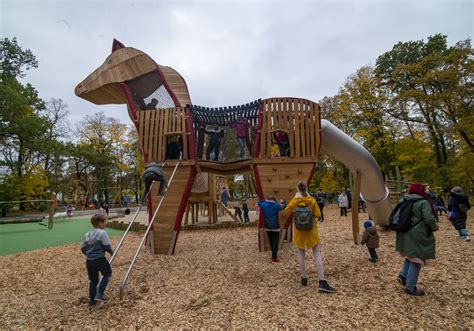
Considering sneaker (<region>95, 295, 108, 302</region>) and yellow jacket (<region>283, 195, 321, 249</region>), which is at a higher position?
yellow jacket (<region>283, 195, 321, 249</region>)

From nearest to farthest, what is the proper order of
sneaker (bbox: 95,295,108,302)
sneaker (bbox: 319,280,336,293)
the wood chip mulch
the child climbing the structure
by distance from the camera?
the wood chip mulch < sneaker (bbox: 95,295,108,302) < sneaker (bbox: 319,280,336,293) < the child climbing the structure

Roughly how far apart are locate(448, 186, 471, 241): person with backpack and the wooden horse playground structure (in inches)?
69.2

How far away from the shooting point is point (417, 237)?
387cm

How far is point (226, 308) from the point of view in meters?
3.86

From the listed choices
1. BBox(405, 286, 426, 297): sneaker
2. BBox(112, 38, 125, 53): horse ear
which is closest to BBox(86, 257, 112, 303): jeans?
BBox(405, 286, 426, 297): sneaker

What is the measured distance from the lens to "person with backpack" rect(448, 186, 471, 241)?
732 centimetres

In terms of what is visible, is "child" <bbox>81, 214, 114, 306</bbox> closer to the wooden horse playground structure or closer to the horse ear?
the wooden horse playground structure

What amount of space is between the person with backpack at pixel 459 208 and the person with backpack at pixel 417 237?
182 inches

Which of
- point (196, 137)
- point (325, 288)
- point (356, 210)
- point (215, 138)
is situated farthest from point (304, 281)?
point (196, 137)

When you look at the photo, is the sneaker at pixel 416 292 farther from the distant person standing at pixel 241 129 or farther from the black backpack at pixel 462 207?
the distant person standing at pixel 241 129

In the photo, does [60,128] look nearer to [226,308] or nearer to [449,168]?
[226,308]

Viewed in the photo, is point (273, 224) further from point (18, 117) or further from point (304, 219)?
A: point (18, 117)

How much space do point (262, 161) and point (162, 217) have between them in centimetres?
317

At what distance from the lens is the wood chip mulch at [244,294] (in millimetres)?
3453
